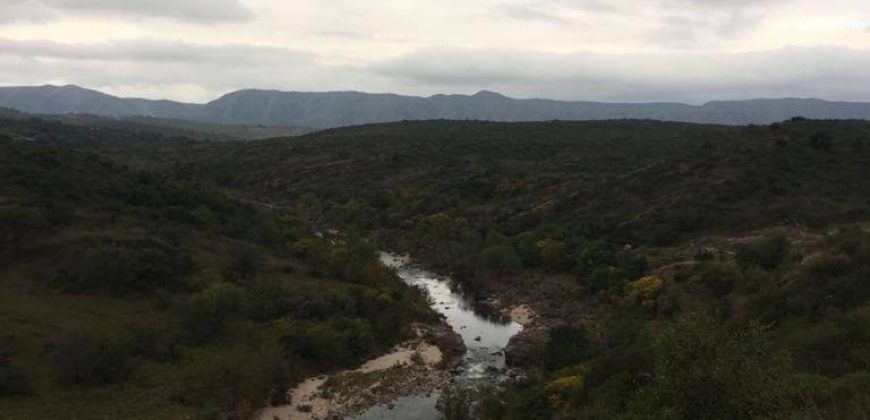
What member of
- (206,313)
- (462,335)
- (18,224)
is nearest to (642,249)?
(462,335)

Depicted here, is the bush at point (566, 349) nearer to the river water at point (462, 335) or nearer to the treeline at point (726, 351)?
the treeline at point (726, 351)

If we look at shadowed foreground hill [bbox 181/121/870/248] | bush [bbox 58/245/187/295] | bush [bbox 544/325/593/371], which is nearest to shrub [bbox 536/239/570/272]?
shadowed foreground hill [bbox 181/121/870/248]

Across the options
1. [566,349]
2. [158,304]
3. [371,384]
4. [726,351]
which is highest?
[726,351]

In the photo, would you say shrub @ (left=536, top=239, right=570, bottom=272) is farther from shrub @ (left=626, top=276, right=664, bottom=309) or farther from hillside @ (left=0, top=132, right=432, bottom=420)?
hillside @ (left=0, top=132, right=432, bottom=420)

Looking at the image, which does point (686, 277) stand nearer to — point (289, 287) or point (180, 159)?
point (289, 287)

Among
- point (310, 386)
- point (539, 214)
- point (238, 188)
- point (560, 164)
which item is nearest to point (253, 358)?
point (310, 386)

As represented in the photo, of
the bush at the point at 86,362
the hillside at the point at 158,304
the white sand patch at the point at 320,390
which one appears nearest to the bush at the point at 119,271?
the hillside at the point at 158,304

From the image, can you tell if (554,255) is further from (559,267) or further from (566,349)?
(566,349)
